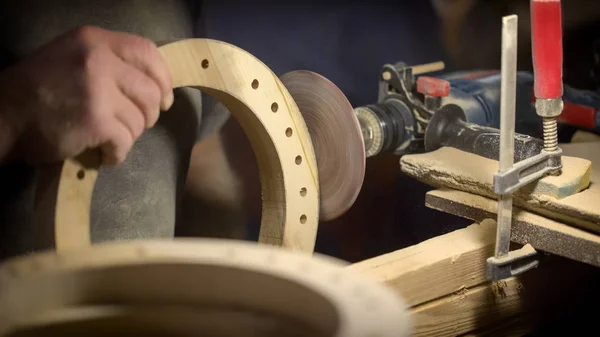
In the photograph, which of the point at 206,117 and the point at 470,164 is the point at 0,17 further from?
the point at 470,164

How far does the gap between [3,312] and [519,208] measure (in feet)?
2.75

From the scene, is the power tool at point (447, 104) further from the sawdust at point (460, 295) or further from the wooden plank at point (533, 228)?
the sawdust at point (460, 295)

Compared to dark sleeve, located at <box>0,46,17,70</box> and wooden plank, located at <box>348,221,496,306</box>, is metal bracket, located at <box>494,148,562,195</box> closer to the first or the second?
wooden plank, located at <box>348,221,496,306</box>

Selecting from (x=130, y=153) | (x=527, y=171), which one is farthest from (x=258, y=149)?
(x=527, y=171)

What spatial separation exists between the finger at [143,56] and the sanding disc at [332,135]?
0.31m

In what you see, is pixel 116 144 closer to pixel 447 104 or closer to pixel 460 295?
pixel 460 295

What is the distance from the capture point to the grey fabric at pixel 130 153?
1049 millimetres

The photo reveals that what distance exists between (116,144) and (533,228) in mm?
656

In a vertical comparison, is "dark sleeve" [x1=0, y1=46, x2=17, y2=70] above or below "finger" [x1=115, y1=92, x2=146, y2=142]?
above

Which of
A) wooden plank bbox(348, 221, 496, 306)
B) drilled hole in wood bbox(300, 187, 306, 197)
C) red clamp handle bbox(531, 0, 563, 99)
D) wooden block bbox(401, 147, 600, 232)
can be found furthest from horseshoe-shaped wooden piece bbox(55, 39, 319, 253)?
red clamp handle bbox(531, 0, 563, 99)

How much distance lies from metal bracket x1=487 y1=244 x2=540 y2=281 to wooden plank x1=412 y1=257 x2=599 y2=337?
5cm

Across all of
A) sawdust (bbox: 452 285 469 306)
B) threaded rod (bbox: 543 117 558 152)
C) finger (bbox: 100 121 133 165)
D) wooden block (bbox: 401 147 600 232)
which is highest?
finger (bbox: 100 121 133 165)

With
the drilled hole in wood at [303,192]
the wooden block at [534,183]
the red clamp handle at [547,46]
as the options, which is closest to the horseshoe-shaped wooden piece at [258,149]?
the drilled hole in wood at [303,192]

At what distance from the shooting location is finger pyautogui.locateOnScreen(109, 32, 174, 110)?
905 mm
